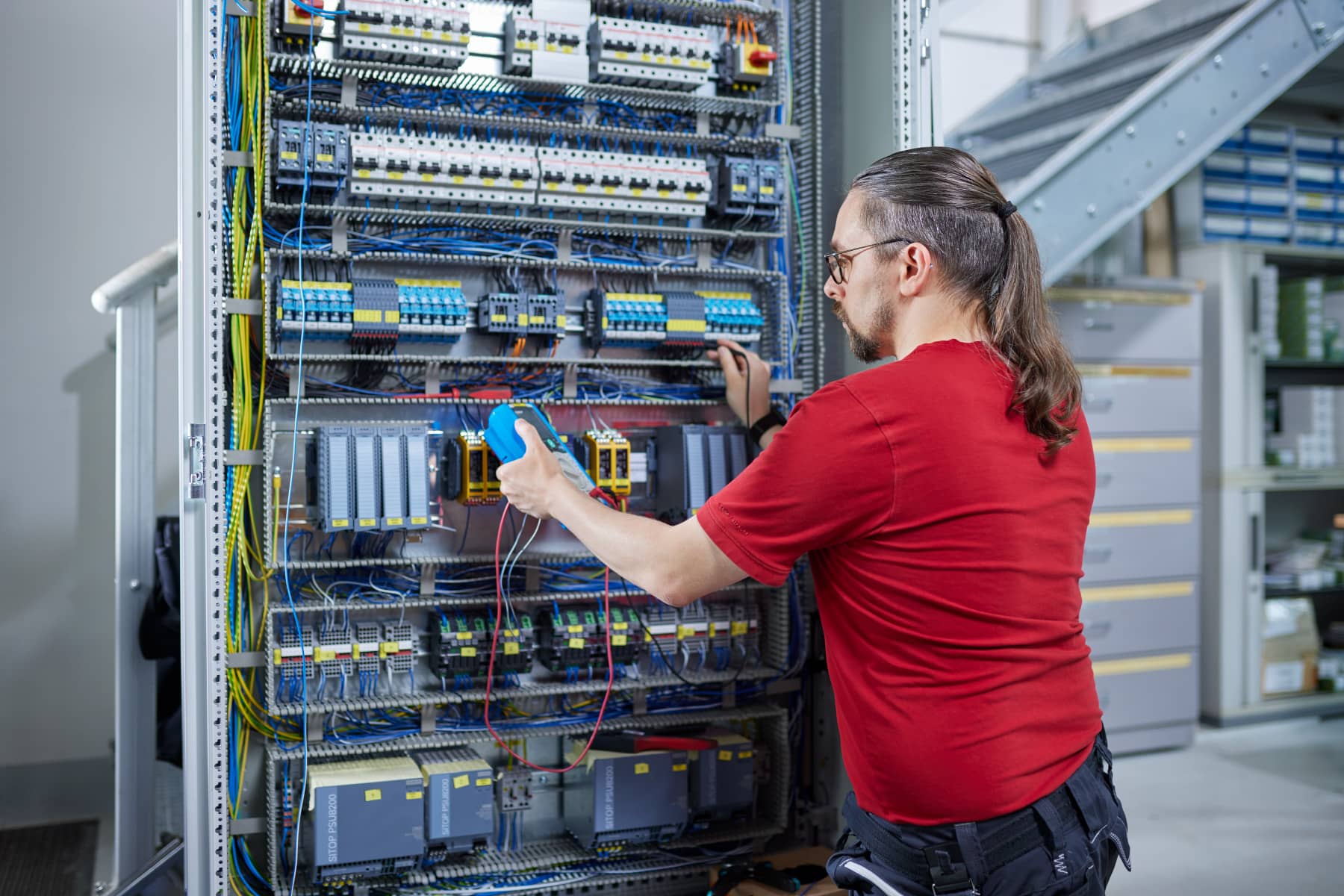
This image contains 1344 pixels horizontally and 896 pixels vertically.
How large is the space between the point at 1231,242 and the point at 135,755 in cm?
446

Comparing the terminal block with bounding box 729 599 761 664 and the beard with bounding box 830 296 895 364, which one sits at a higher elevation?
the beard with bounding box 830 296 895 364

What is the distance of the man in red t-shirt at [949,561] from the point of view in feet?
4.29

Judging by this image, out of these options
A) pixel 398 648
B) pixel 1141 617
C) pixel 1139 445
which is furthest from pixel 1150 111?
pixel 398 648

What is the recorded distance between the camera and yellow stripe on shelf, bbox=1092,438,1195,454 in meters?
3.95

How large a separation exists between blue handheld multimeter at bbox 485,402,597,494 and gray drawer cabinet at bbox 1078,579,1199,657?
8.35ft

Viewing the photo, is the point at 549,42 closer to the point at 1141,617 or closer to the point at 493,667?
the point at 493,667

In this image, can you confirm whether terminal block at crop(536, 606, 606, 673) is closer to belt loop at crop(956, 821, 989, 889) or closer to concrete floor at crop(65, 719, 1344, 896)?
belt loop at crop(956, 821, 989, 889)

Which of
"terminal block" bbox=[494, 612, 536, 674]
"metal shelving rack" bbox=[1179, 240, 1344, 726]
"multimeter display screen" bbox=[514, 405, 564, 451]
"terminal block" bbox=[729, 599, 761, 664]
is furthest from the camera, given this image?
"metal shelving rack" bbox=[1179, 240, 1344, 726]

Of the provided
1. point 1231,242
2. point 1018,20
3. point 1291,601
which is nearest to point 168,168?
point 1231,242

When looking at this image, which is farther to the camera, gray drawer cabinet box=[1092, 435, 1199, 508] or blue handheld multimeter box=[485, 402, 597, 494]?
gray drawer cabinet box=[1092, 435, 1199, 508]

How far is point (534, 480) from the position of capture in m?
1.76

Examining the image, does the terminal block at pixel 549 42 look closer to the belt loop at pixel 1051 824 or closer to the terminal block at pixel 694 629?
the terminal block at pixel 694 629

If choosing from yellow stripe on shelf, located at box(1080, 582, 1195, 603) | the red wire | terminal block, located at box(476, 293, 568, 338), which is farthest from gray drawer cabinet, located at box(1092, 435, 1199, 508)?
terminal block, located at box(476, 293, 568, 338)

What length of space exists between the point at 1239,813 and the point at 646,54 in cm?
313
